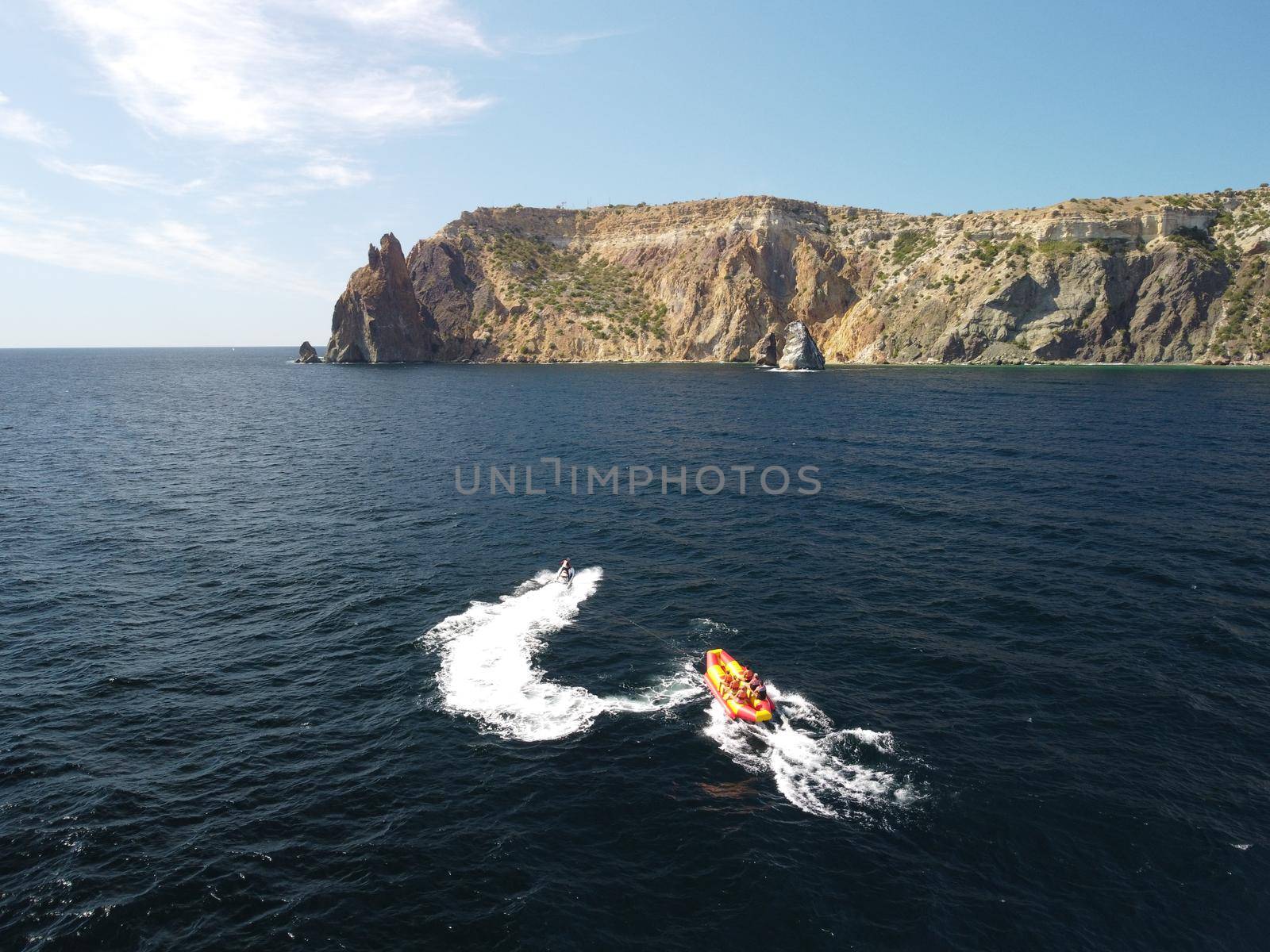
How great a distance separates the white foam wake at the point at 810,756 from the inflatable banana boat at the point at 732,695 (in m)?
0.46

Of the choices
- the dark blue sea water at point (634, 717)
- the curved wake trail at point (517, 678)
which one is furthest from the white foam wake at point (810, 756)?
the curved wake trail at point (517, 678)

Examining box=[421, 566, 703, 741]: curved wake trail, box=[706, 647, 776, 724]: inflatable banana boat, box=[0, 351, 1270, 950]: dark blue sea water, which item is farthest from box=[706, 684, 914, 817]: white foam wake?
box=[421, 566, 703, 741]: curved wake trail

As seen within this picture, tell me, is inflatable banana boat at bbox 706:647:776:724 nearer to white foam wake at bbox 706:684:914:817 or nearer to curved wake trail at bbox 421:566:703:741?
white foam wake at bbox 706:684:914:817

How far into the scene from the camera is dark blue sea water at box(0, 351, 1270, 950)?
22781mm

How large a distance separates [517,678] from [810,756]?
15864 millimetres

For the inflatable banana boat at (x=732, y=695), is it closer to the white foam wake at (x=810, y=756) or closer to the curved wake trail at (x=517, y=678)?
the white foam wake at (x=810, y=756)

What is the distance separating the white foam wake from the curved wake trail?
13.6 ft

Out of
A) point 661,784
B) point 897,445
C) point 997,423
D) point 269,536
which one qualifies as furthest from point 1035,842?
point 997,423

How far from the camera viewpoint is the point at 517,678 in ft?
120

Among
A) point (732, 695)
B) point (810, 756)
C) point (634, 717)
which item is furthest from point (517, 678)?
point (810, 756)

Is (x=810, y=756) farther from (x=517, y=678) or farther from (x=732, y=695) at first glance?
(x=517, y=678)

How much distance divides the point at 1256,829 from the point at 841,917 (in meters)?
17.1

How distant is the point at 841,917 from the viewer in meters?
22.3

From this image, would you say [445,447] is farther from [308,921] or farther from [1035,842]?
[1035,842]
